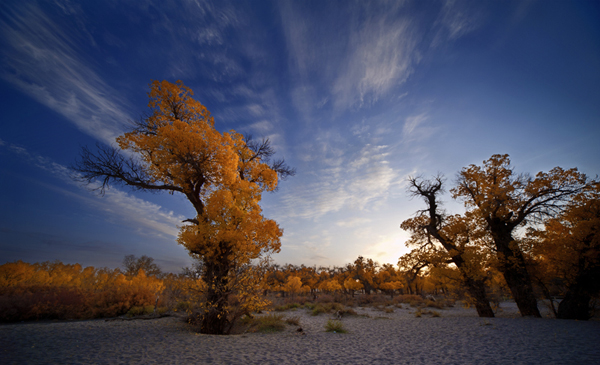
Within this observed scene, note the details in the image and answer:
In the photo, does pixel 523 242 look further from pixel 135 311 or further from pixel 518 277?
pixel 135 311

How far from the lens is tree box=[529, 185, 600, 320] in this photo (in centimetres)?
1079

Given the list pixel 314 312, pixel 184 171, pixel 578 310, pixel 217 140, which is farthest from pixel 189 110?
pixel 578 310

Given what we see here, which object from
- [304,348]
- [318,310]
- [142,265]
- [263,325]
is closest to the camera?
[304,348]

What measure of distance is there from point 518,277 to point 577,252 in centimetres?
286

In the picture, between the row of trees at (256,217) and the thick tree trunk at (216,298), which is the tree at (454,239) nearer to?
the row of trees at (256,217)

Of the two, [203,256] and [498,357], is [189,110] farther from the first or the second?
[498,357]

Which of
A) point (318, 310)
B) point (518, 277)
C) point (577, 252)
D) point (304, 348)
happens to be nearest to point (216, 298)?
point (304, 348)

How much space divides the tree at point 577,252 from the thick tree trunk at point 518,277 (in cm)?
98

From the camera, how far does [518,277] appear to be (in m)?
12.4

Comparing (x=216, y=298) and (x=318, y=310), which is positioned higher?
(x=216, y=298)

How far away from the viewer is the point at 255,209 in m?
9.15

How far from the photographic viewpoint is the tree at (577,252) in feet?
35.4

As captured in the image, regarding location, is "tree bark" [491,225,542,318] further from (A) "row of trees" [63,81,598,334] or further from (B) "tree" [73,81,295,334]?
(B) "tree" [73,81,295,334]

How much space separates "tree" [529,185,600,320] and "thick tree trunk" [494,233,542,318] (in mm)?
984
